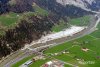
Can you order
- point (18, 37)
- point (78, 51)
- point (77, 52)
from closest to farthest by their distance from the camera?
point (77, 52) < point (78, 51) < point (18, 37)

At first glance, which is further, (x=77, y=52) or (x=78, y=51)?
(x=78, y=51)

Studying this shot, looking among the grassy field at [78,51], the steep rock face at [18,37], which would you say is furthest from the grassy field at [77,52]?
the steep rock face at [18,37]

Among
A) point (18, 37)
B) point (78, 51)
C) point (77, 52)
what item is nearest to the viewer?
point (77, 52)

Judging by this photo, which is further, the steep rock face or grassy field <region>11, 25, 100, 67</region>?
the steep rock face

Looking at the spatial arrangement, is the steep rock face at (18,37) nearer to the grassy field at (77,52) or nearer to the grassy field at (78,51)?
the grassy field at (77,52)

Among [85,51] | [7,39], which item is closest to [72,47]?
[85,51]

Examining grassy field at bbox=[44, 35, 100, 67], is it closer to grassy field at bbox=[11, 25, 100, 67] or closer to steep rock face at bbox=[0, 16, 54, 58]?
grassy field at bbox=[11, 25, 100, 67]

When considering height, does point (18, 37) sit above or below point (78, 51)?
above

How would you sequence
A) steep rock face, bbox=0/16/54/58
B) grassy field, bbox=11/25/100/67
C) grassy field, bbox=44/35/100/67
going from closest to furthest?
1. grassy field, bbox=11/25/100/67
2. grassy field, bbox=44/35/100/67
3. steep rock face, bbox=0/16/54/58

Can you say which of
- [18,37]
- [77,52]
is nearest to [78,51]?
[77,52]

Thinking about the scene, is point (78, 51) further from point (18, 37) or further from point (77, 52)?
point (18, 37)

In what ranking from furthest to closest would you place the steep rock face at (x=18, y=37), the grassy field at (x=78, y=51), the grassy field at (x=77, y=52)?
the steep rock face at (x=18, y=37) < the grassy field at (x=78, y=51) < the grassy field at (x=77, y=52)

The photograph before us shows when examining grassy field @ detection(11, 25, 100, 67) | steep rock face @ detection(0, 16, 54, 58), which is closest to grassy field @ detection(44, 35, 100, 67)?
grassy field @ detection(11, 25, 100, 67)
